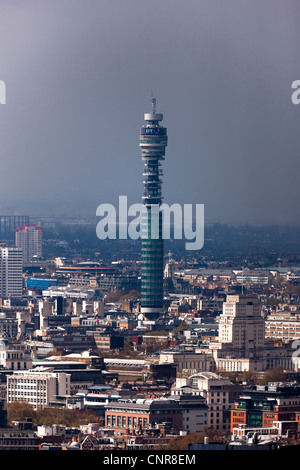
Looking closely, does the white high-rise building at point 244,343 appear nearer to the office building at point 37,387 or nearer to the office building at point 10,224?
the office building at point 37,387

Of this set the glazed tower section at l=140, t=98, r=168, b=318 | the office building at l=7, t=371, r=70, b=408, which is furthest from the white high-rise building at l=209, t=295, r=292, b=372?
the glazed tower section at l=140, t=98, r=168, b=318

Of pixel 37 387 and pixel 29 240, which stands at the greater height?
pixel 29 240

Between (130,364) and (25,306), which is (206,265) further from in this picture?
(130,364)

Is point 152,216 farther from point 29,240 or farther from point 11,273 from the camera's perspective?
point 29,240

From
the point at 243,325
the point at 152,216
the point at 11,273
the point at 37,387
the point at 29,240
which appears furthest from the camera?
the point at 29,240


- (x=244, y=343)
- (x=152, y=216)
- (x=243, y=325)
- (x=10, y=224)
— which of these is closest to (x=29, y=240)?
(x=10, y=224)

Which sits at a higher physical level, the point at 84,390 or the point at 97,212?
the point at 97,212
